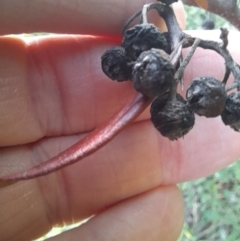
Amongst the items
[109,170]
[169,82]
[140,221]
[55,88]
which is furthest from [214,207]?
[169,82]

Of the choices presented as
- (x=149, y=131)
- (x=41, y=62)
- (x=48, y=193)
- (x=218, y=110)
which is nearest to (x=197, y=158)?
(x=149, y=131)

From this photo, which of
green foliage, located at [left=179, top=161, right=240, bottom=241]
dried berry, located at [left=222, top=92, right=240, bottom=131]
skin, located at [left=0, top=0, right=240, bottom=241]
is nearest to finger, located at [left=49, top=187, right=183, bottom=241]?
skin, located at [left=0, top=0, right=240, bottom=241]

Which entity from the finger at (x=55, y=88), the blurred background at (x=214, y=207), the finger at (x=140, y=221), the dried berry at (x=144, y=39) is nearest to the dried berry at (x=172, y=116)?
the dried berry at (x=144, y=39)

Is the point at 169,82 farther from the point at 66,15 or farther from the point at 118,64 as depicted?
the point at 66,15

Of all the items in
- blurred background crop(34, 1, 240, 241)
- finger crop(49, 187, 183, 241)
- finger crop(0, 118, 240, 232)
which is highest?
finger crop(0, 118, 240, 232)

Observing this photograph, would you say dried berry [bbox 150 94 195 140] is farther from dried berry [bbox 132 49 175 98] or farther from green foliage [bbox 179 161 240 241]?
green foliage [bbox 179 161 240 241]

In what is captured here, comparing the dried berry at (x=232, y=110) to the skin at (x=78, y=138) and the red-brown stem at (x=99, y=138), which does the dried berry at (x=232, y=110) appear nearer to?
the red-brown stem at (x=99, y=138)

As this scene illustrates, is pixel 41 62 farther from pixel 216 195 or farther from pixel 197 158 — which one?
pixel 216 195
